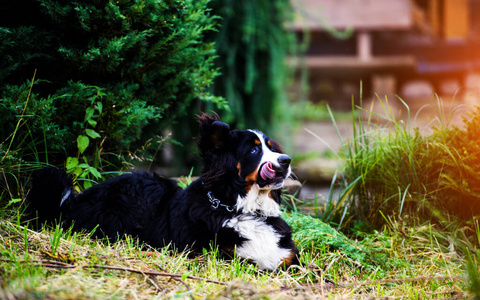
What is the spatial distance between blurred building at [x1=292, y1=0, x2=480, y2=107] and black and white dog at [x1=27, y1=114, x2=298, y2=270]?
6993 millimetres

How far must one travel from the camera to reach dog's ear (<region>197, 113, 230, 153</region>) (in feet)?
9.32

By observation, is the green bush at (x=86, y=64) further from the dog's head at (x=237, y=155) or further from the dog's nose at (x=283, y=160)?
the dog's nose at (x=283, y=160)

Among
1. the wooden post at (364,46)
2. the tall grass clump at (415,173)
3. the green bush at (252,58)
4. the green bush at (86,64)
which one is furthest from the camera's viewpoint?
the wooden post at (364,46)

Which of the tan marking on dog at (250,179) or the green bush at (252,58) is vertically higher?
the green bush at (252,58)

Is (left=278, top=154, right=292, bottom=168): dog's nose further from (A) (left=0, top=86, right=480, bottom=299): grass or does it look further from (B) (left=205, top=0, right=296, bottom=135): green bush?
(B) (left=205, top=0, right=296, bottom=135): green bush

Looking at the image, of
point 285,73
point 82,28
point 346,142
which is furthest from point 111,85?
point 285,73

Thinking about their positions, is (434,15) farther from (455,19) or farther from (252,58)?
(252,58)

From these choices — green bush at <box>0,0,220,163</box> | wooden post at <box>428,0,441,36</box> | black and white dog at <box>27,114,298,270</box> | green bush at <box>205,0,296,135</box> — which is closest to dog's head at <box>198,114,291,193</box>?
black and white dog at <box>27,114,298,270</box>

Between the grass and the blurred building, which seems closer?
the grass

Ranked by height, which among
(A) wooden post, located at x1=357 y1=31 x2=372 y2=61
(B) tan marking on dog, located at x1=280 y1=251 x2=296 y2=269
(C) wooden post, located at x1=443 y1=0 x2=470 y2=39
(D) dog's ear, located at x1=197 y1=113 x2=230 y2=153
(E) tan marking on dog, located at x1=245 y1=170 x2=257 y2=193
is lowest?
(B) tan marking on dog, located at x1=280 y1=251 x2=296 y2=269

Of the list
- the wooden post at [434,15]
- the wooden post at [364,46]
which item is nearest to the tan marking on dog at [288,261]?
the wooden post at [364,46]

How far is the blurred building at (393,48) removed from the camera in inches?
371

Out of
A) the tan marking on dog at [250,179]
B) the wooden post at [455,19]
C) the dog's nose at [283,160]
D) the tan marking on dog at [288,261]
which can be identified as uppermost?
the wooden post at [455,19]

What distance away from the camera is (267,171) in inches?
108
